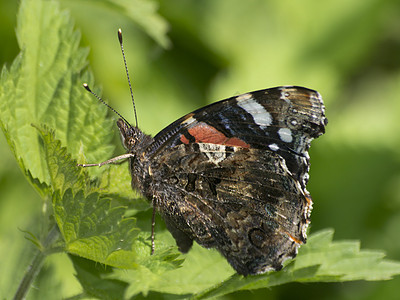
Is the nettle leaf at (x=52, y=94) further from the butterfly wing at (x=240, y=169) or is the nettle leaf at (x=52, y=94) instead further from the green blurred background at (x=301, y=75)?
the green blurred background at (x=301, y=75)

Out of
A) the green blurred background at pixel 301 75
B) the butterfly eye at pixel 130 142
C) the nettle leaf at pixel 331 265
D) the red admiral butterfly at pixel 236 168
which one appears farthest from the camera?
the green blurred background at pixel 301 75

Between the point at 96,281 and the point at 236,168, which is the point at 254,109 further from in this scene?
the point at 96,281

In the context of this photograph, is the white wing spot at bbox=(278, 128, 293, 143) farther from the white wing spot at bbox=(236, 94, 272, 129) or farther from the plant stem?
the plant stem

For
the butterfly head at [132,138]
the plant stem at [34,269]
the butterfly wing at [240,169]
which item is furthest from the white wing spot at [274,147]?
the plant stem at [34,269]

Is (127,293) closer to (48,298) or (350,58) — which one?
(48,298)

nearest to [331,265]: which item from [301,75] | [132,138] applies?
[132,138]

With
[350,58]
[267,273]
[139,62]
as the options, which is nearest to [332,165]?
[350,58]

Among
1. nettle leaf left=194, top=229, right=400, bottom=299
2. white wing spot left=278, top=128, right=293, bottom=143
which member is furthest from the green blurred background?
white wing spot left=278, top=128, right=293, bottom=143
